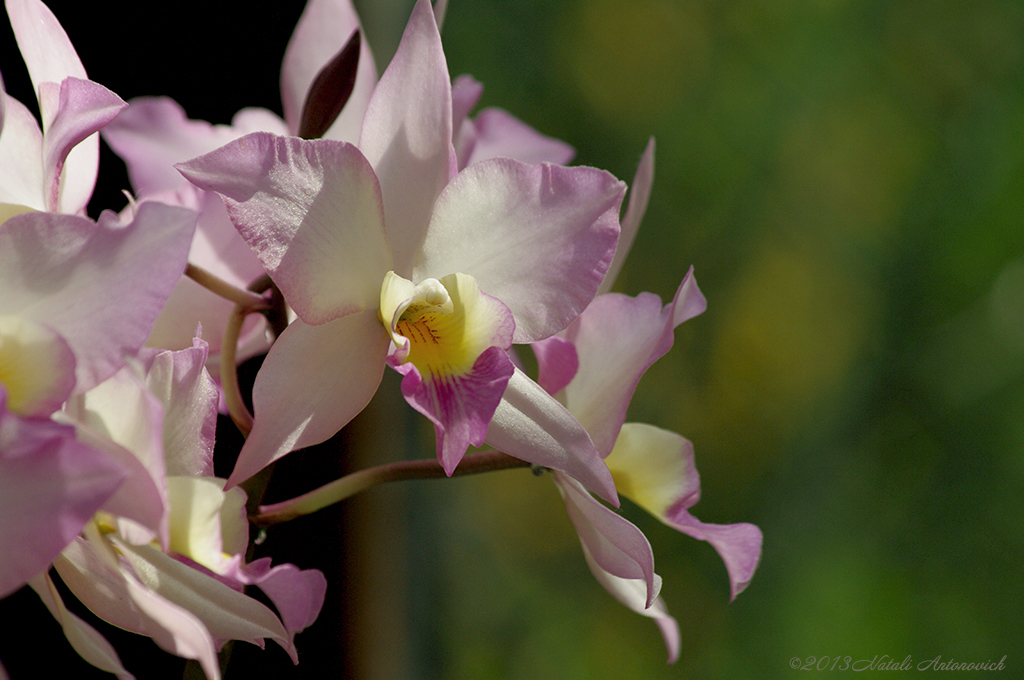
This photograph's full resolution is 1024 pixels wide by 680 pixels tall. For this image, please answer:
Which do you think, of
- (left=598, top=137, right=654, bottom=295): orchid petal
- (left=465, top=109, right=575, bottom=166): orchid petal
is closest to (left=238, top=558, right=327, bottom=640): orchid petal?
(left=598, top=137, right=654, bottom=295): orchid petal

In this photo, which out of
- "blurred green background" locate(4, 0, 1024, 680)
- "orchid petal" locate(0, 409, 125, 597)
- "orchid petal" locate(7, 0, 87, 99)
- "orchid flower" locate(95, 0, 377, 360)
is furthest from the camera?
"blurred green background" locate(4, 0, 1024, 680)

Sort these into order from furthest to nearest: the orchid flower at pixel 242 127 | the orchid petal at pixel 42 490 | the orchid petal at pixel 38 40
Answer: the orchid flower at pixel 242 127, the orchid petal at pixel 38 40, the orchid petal at pixel 42 490

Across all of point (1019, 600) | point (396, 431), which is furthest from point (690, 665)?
point (396, 431)

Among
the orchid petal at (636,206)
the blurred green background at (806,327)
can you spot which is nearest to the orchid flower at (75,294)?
the orchid petal at (636,206)

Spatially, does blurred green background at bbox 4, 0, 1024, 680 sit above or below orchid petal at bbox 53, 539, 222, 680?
below

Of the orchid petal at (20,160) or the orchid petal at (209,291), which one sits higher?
the orchid petal at (20,160)

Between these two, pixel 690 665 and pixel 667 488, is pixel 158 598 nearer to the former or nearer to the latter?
pixel 667 488

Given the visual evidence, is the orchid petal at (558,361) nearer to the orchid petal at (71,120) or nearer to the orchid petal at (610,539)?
the orchid petal at (610,539)

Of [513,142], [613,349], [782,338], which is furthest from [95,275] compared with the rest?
[782,338]

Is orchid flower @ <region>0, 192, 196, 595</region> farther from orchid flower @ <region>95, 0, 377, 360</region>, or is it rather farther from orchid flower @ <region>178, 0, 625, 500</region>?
orchid flower @ <region>95, 0, 377, 360</region>
